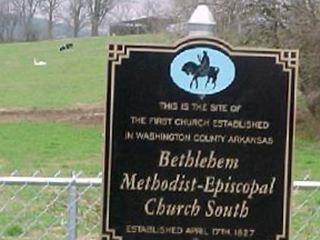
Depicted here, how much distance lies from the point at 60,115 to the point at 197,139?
21.9 meters

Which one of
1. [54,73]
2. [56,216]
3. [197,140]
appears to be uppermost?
[54,73]

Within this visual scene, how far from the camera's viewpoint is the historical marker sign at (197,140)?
4172 mm

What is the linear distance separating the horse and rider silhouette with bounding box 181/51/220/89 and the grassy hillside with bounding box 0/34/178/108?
679 inches

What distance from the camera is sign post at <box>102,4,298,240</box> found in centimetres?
417

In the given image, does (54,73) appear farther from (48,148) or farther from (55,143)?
(48,148)

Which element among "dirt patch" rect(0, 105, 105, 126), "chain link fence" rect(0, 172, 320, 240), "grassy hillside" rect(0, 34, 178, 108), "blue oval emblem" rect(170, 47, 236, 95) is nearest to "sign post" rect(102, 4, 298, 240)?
"blue oval emblem" rect(170, 47, 236, 95)

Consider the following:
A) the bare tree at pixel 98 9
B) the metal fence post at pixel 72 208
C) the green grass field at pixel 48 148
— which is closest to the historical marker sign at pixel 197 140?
the metal fence post at pixel 72 208

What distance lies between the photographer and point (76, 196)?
15.6 ft

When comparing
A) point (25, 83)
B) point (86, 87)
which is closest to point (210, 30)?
point (86, 87)

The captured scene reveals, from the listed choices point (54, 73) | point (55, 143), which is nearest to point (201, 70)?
point (55, 143)

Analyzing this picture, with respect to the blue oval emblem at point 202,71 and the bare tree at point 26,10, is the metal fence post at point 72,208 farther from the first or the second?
the bare tree at point 26,10

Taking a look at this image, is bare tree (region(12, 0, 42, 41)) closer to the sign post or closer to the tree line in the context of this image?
the tree line

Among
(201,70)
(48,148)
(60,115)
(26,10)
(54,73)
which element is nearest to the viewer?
(201,70)

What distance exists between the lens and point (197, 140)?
418 cm
